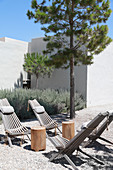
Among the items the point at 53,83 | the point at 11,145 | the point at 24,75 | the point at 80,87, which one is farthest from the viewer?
the point at 24,75

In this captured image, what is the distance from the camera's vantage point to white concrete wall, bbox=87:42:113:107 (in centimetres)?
1355

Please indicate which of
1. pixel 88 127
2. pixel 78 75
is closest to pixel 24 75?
pixel 78 75

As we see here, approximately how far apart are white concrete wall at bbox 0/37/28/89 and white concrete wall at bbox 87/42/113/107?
5279 millimetres

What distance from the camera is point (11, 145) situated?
5.13m

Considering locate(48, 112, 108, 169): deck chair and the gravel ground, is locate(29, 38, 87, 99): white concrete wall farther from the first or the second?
locate(48, 112, 108, 169): deck chair

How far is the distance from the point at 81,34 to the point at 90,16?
79 centimetres

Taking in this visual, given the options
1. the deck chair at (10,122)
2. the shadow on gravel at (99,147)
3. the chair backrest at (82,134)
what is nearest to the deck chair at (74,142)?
the chair backrest at (82,134)

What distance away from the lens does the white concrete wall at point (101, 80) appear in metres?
13.6

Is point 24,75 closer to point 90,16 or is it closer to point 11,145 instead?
point 90,16

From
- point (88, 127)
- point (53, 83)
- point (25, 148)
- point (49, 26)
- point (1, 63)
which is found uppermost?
point (49, 26)

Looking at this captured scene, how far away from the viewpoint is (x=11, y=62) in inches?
587

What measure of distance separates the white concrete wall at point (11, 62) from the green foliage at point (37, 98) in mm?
4165

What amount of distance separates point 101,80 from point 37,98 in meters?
6.04

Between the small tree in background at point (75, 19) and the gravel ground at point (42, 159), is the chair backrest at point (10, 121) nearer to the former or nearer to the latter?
the gravel ground at point (42, 159)
